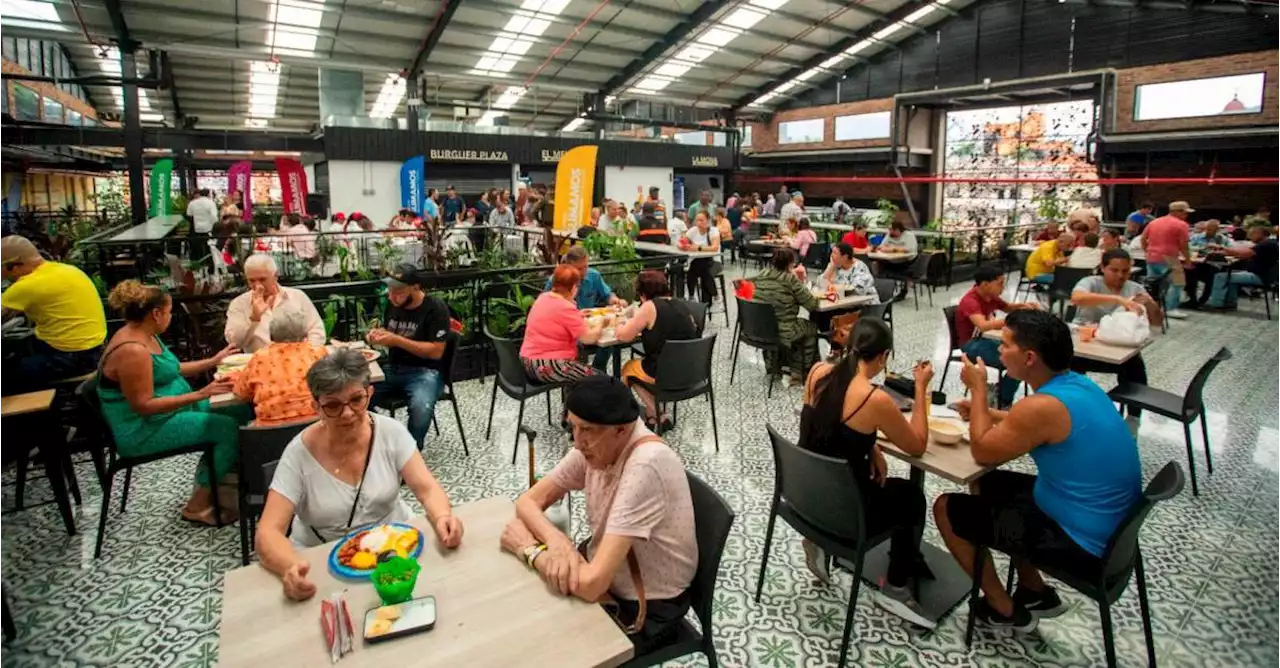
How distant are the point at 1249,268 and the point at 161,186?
16417 mm

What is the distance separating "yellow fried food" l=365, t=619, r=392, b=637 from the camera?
4.75ft

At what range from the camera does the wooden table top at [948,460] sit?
7.62ft

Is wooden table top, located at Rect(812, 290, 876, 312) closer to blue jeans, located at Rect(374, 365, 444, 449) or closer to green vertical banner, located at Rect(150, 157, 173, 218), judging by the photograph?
blue jeans, located at Rect(374, 365, 444, 449)

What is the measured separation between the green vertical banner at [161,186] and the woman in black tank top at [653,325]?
1168cm

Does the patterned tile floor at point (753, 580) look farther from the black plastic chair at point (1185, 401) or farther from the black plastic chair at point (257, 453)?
the black plastic chair at point (257, 453)

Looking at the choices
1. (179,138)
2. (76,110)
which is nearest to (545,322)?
(179,138)

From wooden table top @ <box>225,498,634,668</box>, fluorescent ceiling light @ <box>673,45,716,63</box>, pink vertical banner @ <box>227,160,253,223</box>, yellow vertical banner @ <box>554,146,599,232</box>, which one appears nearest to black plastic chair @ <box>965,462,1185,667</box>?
wooden table top @ <box>225,498,634,668</box>

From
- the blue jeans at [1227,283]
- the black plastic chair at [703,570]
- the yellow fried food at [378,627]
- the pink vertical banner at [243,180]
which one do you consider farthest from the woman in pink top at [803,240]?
the pink vertical banner at [243,180]

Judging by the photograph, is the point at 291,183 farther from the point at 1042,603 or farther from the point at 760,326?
the point at 1042,603

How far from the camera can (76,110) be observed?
1838 cm

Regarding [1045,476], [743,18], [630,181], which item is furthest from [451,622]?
[630,181]

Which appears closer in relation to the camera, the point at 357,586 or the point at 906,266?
the point at 357,586

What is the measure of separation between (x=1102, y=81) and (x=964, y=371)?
47.1 feet

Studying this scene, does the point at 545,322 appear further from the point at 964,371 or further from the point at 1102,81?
the point at 1102,81
